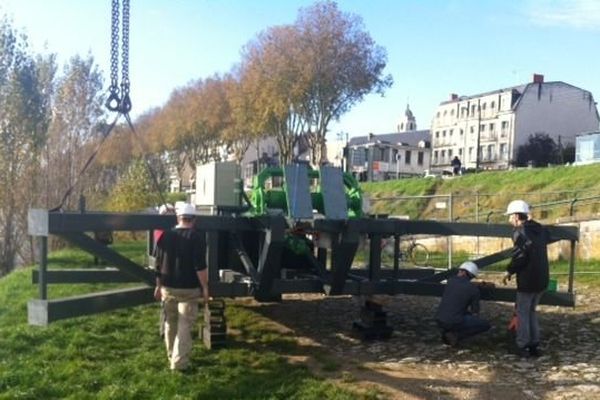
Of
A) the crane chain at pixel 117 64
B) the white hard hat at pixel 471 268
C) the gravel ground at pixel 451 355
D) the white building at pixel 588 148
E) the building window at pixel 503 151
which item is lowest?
the gravel ground at pixel 451 355

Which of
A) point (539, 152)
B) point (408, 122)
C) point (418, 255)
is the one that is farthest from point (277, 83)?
point (408, 122)

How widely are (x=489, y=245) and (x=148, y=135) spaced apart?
5628 centimetres

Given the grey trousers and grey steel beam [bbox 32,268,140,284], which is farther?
grey steel beam [bbox 32,268,140,284]

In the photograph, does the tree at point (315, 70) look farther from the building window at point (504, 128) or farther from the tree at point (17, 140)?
the building window at point (504, 128)

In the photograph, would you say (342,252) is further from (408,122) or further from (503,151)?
(408,122)

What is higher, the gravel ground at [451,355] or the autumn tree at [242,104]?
the autumn tree at [242,104]

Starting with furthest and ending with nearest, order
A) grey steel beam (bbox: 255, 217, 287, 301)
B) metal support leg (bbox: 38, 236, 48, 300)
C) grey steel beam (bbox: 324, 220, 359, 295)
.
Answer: grey steel beam (bbox: 324, 220, 359, 295) → grey steel beam (bbox: 255, 217, 287, 301) → metal support leg (bbox: 38, 236, 48, 300)

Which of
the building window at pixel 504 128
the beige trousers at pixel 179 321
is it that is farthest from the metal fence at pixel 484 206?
the building window at pixel 504 128

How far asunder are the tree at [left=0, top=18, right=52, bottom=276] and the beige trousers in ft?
62.8

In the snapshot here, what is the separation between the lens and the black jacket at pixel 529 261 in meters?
7.65

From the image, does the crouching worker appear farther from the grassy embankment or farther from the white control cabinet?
the grassy embankment

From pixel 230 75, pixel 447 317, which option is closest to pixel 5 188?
pixel 447 317

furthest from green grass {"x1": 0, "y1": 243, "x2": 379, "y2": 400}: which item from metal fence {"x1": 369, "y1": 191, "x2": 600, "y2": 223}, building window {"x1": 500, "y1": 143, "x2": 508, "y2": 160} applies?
building window {"x1": 500, "y1": 143, "x2": 508, "y2": 160}

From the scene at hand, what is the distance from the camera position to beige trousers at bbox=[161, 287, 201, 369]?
22.6 feet
